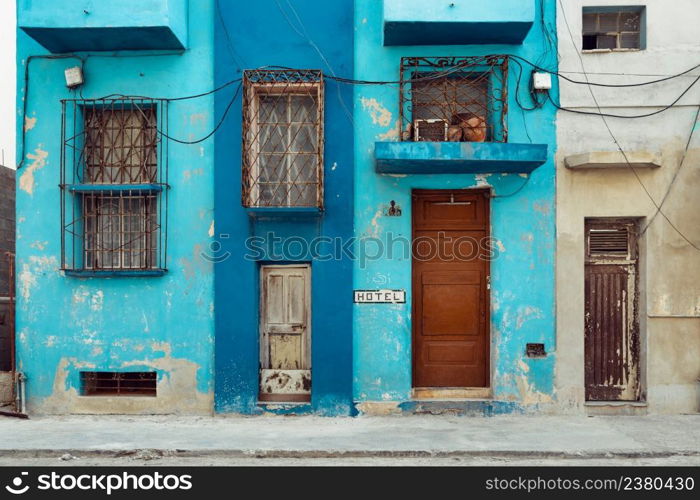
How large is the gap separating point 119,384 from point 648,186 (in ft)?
24.6

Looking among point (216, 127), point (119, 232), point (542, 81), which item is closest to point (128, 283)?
point (119, 232)

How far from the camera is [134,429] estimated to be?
8.12 metres

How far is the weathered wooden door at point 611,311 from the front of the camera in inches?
357

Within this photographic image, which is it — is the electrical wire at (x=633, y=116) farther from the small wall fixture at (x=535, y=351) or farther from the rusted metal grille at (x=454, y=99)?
the small wall fixture at (x=535, y=351)

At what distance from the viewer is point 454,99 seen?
9047 mm

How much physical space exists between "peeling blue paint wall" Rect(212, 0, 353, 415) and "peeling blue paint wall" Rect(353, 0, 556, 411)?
189 mm

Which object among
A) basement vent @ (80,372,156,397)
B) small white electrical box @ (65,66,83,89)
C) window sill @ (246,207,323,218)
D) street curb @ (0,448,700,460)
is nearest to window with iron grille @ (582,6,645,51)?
window sill @ (246,207,323,218)

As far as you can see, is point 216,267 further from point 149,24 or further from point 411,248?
point 149,24

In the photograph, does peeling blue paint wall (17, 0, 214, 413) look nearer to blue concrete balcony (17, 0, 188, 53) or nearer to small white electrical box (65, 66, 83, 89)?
small white electrical box (65, 66, 83, 89)

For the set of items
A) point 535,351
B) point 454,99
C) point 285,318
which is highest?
point 454,99

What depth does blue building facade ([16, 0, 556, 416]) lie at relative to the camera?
8.91 meters

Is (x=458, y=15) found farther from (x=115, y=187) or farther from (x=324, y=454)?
(x=324, y=454)

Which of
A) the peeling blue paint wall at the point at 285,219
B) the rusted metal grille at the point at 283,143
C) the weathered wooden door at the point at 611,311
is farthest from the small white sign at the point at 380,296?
the weathered wooden door at the point at 611,311

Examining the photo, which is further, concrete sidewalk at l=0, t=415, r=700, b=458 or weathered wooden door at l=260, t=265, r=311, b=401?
weathered wooden door at l=260, t=265, r=311, b=401
